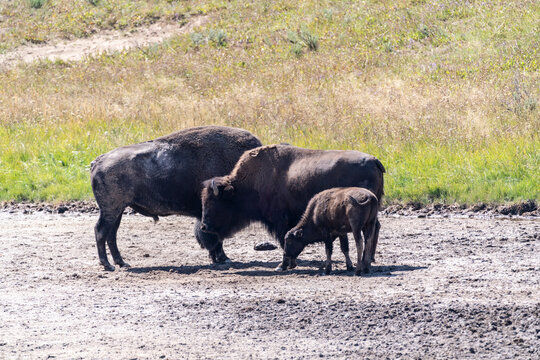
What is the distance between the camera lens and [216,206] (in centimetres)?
1009

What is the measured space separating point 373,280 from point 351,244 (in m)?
2.31

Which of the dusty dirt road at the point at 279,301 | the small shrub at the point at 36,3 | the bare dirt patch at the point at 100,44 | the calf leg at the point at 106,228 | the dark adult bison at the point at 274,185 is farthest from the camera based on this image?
the small shrub at the point at 36,3

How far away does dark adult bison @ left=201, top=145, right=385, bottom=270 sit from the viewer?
945 cm

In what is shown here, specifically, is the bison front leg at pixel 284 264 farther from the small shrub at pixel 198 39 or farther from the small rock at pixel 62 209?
the small shrub at pixel 198 39

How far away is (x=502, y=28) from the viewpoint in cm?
2312

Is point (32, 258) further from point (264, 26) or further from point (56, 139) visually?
point (264, 26)

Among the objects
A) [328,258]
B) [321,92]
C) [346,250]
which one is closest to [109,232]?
[328,258]

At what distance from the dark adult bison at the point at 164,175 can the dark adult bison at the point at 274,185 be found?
1.13ft

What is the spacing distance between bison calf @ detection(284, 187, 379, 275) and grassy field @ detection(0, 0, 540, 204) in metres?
4.02

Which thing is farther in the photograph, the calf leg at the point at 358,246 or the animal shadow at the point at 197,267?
the animal shadow at the point at 197,267

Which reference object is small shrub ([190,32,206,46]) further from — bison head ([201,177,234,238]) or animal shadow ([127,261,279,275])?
animal shadow ([127,261,279,275])

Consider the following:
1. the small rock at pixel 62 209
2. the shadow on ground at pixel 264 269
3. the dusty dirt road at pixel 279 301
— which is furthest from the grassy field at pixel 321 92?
the shadow on ground at pixel 264 269

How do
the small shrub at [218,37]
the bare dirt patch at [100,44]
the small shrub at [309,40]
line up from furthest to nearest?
the bare dirt patch at [100,44], the small shrub at [218,37], the small shrub at [309,40]

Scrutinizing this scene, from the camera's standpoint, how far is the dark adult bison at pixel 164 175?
33.6 feet
